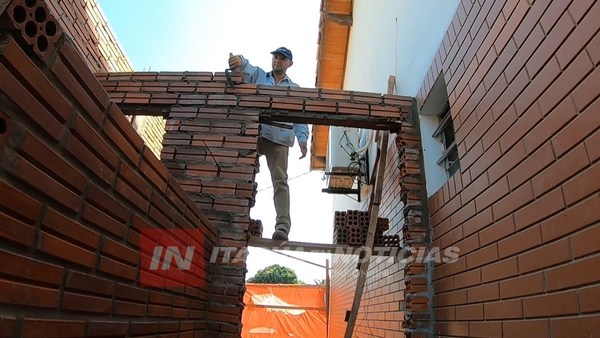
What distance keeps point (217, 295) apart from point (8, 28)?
7.20 feet

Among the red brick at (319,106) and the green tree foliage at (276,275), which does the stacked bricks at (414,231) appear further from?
the green tree foliage at (276,275)

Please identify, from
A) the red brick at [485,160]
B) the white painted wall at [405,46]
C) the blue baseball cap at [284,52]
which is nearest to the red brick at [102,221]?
the red brick at [485,160]

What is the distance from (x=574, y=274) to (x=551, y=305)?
7.6 inches

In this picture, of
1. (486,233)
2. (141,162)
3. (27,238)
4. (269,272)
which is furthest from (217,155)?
(269,272)

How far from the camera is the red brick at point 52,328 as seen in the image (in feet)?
3.29

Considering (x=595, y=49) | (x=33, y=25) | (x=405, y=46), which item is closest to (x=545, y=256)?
(x=595, y=49)

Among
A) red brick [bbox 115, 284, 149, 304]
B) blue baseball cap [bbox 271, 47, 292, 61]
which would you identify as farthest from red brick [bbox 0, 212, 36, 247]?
blue baseball cap [bbox 271, 47, 292, 61]

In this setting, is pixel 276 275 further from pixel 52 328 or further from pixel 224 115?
pixel 52 328

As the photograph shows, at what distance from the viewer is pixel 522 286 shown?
1.71 meters

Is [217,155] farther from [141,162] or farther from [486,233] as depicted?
[486,233]

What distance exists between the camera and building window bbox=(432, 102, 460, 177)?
3.07m

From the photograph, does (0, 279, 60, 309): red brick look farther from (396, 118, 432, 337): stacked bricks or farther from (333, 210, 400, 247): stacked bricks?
(333, 210, 400, 247): stacked bricks

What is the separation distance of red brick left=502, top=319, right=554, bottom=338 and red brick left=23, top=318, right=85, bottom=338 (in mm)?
1624

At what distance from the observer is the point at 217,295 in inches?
109
